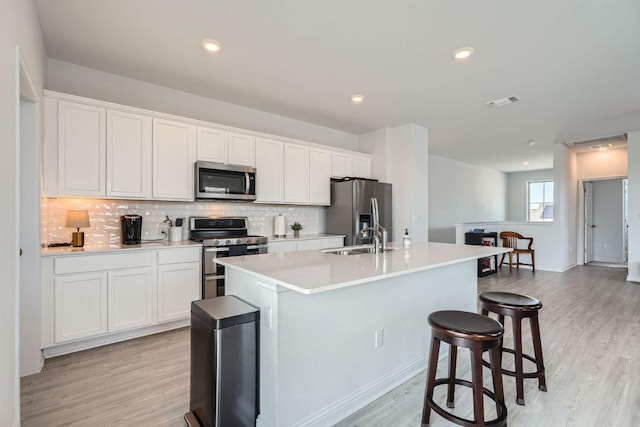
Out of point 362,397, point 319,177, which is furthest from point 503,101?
point 362,397

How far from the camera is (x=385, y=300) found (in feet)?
7.11

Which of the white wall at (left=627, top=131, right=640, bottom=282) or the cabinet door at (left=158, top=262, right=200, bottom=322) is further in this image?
the white wall at (left=627, top=131, right=640, bottom=282)

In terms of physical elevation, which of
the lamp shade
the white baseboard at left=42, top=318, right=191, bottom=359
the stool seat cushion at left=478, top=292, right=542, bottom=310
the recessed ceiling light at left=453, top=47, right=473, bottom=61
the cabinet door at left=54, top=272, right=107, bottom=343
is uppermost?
the recessed ceiling light at left=453, top=47, right=473, bottom=61

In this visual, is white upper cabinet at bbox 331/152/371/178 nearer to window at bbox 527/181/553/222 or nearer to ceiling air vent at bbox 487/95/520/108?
ceiling air vent at bbox 487/95/520/108

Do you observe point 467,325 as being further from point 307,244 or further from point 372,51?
point 307,244

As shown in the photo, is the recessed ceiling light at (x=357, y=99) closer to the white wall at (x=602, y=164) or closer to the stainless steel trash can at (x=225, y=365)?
the stainless steel trash can at (x=225, y=365)

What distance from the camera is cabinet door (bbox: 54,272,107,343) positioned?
102 inches

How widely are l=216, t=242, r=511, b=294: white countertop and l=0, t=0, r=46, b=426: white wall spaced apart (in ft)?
3.25

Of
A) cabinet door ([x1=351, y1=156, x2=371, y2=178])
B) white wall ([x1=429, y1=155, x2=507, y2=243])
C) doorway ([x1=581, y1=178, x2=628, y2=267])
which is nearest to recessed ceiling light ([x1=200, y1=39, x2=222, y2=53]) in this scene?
cabinet door ([x1=351, y1=156, x2=371, y2=178])

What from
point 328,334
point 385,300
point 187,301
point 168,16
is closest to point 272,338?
point 328,334

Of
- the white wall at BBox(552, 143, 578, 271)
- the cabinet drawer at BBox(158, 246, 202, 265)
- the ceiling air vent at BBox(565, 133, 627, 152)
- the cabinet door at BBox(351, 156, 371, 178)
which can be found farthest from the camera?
the white wall at BBox(552, 143, 578, 271)

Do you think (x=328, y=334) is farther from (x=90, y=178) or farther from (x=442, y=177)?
(x=442, y=177)

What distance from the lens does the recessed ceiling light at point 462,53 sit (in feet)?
9.16

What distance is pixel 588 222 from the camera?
7.68 metres
